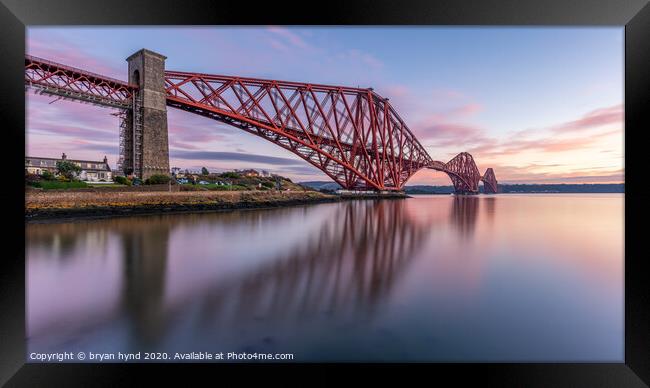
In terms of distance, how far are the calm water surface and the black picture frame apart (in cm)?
17

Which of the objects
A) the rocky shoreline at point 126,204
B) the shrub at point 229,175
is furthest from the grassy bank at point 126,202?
the shrub at point 229,175

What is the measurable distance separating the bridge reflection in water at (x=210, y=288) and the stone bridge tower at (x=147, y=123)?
708 cm

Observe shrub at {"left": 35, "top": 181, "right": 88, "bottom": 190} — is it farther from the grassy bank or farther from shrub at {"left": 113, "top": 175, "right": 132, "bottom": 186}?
shrub at {"left": 113, "top": 175, "right": 132, "bottom": 186}

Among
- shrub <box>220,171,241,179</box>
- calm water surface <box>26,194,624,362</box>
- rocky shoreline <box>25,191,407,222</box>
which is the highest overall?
shrub <box>220,171,241,179</box>

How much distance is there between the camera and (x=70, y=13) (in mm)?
3168

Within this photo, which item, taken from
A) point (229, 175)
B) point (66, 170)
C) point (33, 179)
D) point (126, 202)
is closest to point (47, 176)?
point (33, 179)

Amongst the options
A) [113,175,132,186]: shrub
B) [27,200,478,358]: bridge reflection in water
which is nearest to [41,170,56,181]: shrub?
[113,175,132,186]: shrub

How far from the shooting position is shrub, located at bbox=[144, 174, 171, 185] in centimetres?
1328

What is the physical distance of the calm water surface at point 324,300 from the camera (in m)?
2.82

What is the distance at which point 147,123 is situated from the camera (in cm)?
1412

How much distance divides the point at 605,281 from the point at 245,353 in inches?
264

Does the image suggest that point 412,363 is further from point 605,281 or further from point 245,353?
point 605,281

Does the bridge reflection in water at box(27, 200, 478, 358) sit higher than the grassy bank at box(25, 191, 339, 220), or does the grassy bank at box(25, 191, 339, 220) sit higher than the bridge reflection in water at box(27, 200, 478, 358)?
the grassy bank at box(25, 191, 339, 220)

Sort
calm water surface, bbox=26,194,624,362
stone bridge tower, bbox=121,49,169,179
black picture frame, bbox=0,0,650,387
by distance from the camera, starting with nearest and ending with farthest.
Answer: black picture frame, bbox=0,0,650,387 → calm water surface, bbox=26,194,624,362 → stone bridge tower, bbox=121,49,169,179
